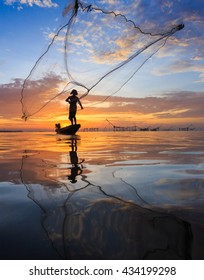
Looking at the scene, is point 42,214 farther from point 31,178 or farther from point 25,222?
point 31,178

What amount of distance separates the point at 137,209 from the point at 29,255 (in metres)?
1.70

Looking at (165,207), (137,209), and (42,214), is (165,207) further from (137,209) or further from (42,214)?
(42,214)

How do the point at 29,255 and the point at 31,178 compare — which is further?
the point at 31,178

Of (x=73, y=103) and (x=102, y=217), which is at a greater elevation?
(x=73, y=103)

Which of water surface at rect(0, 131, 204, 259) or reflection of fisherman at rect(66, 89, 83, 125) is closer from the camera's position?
water surface at rect(0, 131, 204, 259)

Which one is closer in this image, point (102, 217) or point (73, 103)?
point (102, 217)

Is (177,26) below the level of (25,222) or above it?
above

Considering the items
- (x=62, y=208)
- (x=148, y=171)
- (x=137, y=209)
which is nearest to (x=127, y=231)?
(x=137, y=209)

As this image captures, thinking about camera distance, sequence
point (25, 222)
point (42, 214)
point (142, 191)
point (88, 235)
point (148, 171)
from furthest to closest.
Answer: point (148, 171)
point (142, 191)
point (42, 214)
point (25, 222)
point (88, 235)

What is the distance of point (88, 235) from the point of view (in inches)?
121

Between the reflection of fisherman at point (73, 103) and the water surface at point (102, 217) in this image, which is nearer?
the water surface at point (102, 217)

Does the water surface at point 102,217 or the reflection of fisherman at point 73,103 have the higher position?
the reflection of fisherman at point 73,103

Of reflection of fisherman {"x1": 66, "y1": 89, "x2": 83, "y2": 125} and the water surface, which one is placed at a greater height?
reflection of fisherman {"x1": 66, "y1": 89, "x2": 83, "y2": 125}
